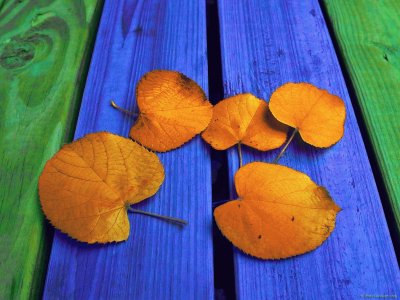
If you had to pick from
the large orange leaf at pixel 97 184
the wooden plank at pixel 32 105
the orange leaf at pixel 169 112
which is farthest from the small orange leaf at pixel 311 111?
the wooden plank at pixel 32 105

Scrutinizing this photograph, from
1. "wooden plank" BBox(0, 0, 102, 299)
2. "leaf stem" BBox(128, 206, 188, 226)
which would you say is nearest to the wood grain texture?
"leaf stem" BBox(128, 206, 188, 226)

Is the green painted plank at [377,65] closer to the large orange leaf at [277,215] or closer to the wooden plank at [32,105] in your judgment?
the large orange leaf at [277,215]

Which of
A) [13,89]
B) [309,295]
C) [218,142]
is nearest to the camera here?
[309,295]

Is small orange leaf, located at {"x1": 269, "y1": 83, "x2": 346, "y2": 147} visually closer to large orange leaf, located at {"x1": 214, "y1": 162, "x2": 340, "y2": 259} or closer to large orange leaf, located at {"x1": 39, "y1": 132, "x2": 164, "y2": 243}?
large orange leaf, located at {"x1": 214, "y1": 162, "x2": 340, "y2": 259}

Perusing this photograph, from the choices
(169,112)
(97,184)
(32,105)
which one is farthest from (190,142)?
(32,105)

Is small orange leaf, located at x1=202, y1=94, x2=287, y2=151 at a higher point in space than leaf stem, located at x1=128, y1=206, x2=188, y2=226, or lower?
higher

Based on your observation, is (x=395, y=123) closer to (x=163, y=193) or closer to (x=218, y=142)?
(x=218, y=142)

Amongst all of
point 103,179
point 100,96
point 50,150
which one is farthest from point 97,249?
point 100,96
